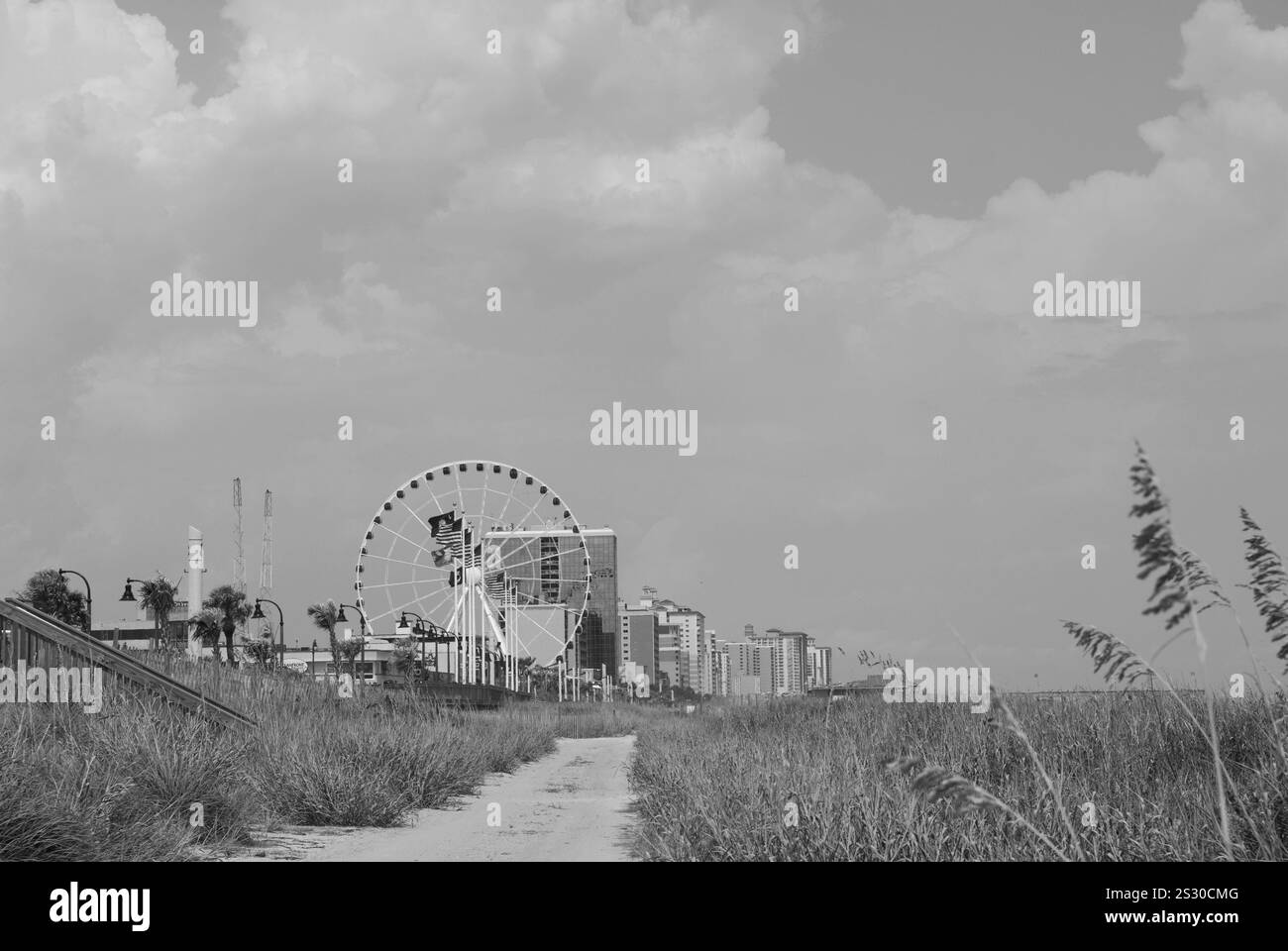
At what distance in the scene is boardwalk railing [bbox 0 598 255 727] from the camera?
1241 cm

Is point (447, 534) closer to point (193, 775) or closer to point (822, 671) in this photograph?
point (822, 671)

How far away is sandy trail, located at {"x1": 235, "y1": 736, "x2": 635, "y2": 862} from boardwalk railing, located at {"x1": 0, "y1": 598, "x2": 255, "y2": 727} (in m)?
2.70

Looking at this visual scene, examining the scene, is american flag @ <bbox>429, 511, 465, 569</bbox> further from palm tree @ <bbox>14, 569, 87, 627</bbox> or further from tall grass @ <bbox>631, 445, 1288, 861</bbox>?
tall grass @ <bbox>631, 445, 1288, 861</bbox>

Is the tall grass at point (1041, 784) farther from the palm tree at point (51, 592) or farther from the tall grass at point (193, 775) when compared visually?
the palm tree at point (51, 592)

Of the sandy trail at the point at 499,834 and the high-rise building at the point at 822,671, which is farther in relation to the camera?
the high-rise building at the point at 822,671

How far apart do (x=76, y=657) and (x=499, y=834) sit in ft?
18.0

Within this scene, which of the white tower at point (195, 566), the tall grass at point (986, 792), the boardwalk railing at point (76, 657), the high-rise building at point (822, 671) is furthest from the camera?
the white tower at point (195, 566)

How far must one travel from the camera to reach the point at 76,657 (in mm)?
12602

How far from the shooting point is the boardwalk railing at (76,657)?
12406mm

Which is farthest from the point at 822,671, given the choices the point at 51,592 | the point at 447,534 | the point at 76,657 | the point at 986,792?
the point at 986,792

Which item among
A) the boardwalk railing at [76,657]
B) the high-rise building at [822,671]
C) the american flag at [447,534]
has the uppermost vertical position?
the american flag at [447,534]

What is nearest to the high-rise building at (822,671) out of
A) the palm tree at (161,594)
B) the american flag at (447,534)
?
the american flag at (447,534)

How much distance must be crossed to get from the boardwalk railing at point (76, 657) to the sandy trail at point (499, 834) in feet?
8.84
